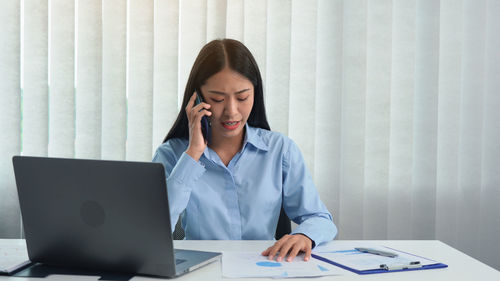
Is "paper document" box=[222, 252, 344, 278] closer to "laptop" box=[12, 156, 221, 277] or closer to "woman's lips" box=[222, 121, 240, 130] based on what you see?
"laptop" box=[12, 156, 221, 277]

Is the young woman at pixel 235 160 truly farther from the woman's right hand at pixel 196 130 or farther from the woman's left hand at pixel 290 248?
the woman's left hand at pixel 290 248

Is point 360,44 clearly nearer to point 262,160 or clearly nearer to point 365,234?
point 365,234

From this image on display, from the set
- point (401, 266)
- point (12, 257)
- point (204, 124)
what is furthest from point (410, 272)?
point (12, 257)

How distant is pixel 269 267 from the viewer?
1.10m

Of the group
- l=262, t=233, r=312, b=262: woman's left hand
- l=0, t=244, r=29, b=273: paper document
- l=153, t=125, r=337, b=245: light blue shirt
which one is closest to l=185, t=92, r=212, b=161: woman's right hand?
l=153, t=125, r=337, b=245: light blue shirt

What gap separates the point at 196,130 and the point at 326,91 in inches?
46.7

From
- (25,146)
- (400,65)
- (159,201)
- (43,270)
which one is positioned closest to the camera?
(159,201)

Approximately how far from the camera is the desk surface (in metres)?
1.04

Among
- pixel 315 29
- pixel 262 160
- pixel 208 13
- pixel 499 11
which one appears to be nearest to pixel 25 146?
pixel 208 13

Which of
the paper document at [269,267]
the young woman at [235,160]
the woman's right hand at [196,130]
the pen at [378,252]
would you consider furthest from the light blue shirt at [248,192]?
the paper document at [269,267]

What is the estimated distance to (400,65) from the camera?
2.50 meters

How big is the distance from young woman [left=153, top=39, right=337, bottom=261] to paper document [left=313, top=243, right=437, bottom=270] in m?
0.09

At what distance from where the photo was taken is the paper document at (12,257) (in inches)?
42.0

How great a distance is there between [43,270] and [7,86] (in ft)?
5.09
